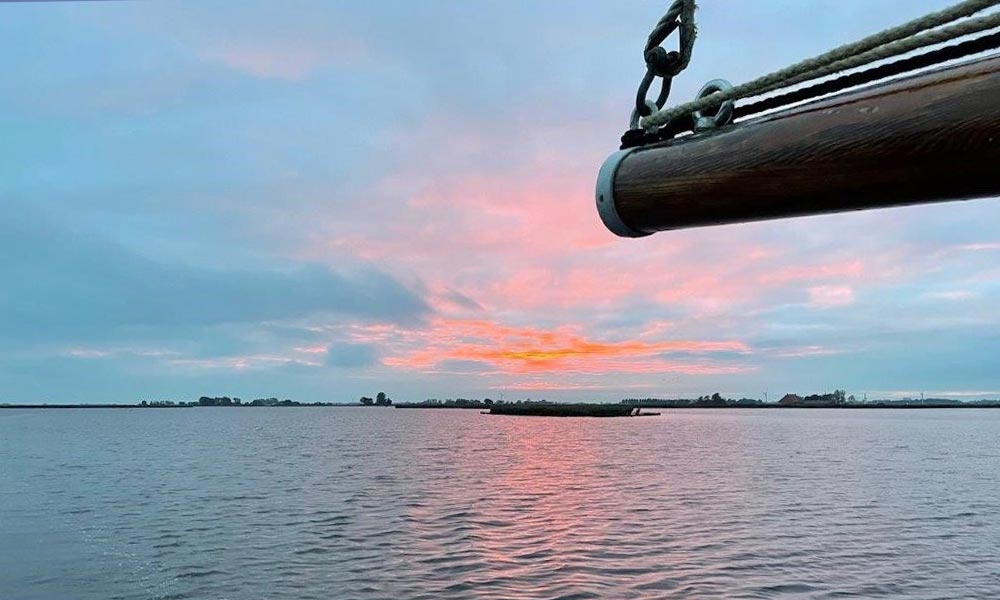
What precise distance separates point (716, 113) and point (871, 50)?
0.50 m

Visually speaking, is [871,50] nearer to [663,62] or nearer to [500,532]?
[663,62]

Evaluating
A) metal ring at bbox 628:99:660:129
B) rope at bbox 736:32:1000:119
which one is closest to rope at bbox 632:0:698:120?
metal ring at bbox 628:99:660:129

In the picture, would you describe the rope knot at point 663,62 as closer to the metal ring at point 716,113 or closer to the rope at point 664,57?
the rope at point 664,57

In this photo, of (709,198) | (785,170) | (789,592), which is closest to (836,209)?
(785,170)

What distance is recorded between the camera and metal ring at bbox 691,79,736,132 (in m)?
2.43

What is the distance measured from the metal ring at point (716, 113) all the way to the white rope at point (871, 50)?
2 centimetres

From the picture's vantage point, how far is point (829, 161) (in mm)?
2045

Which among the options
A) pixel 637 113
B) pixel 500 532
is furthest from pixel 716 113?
pixel 500 532

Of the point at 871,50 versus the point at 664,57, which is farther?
the point at 664,57

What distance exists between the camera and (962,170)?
1866 millimetres

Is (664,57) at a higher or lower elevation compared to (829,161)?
higher

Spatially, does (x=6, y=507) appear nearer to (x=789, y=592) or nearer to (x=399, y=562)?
(x=399, y=562)

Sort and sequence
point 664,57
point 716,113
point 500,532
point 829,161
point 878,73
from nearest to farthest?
point 829,161 < point 878,73 < point 716,113 < point 664,57 < point 500,532

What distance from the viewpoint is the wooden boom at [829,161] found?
1.84m
